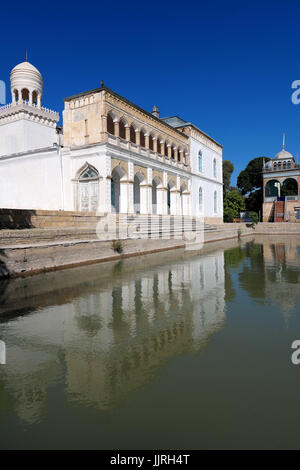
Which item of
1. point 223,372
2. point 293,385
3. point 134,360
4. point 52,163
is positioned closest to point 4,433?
point 134,360

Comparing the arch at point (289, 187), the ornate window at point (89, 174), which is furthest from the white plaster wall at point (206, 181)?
the ornate window at point (89, 174)

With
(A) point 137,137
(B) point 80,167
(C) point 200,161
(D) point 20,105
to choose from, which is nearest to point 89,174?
(B) point 80,167

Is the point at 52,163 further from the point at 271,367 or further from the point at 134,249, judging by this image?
the point at 271,367

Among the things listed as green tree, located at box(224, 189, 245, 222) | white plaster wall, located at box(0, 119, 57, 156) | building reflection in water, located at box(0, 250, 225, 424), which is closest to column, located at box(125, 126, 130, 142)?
white plaster wall, located at box(0, 119, 57, 156)

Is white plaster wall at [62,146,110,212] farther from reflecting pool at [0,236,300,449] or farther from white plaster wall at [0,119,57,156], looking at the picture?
reflecting pool at [0,236,300,449]

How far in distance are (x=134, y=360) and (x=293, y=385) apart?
1794mm

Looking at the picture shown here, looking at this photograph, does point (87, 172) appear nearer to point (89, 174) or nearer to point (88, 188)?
point (89, 174)

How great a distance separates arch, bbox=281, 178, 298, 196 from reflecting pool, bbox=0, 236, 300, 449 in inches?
1494

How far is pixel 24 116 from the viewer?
23844mm

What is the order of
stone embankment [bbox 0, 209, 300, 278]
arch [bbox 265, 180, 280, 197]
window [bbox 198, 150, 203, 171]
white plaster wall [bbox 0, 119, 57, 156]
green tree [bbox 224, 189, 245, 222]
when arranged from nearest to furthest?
1. stone embankment [bbox 0, 209, 300, 278]
2. white plaster wall [bbox 0, 119, 57, 156]
3. window [bbox 198, 150, 203, 171]
4. green tree [bbox 224, 189, 245, 222]
5. arch [bbox 265, 180, 280, 197]

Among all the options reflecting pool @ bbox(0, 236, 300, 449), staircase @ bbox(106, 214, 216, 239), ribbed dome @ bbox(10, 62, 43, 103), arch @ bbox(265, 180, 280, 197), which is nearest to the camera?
reflecting pool @ bbox(0, 236, 300, 449)

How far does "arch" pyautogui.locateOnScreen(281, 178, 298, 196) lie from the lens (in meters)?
41.8

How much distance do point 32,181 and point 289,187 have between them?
115 feet
